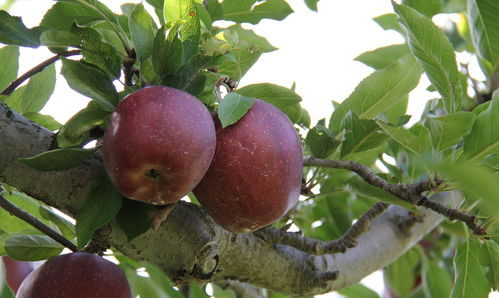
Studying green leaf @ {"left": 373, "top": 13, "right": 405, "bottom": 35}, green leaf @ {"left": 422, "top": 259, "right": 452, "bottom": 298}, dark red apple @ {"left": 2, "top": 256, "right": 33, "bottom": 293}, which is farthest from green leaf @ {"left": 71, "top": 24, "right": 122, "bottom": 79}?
green leaf @ {"left": 422, "top": 259, "right": 452, "bottom": 298}

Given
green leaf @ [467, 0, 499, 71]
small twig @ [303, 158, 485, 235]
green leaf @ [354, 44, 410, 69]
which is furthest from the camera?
green leaf @ [354, 44, 410, 69]

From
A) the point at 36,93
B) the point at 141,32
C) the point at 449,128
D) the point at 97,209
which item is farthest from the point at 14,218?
the point at 449,128

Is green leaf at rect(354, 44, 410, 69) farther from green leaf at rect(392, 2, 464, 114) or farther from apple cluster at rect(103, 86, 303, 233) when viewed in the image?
apple cluster at rect(103, 86, 303, 233)

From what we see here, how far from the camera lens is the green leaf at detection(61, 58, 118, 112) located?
80 centimetres

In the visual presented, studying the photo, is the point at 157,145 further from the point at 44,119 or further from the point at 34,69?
the point at 44,119

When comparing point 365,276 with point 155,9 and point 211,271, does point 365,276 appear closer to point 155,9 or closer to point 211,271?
point 211,271

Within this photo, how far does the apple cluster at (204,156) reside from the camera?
28.1 inches

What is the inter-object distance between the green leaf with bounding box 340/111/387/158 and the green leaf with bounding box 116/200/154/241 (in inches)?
15.0

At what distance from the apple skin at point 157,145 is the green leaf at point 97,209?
0.23 ft

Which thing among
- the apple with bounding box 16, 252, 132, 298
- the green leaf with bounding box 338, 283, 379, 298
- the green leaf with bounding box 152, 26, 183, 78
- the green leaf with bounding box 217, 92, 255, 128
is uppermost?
the green leaf with bounding box 152, 26, 183, 78

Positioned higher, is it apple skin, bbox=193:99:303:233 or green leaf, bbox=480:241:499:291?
apple skin, bbox=193:99:303:233

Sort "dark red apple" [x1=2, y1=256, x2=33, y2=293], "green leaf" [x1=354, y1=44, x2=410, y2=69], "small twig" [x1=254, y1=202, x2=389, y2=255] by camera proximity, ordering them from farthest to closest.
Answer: "dark red apple" [x1=2, y1=256, x2=33, y2=293]
"green leaf" [x1=354, y1=44, x2=410, y2=69]
"small twig" [x1=254, y1=202, x2=389, y2=255]

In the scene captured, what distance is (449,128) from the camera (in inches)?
34.1

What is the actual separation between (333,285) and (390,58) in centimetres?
49
